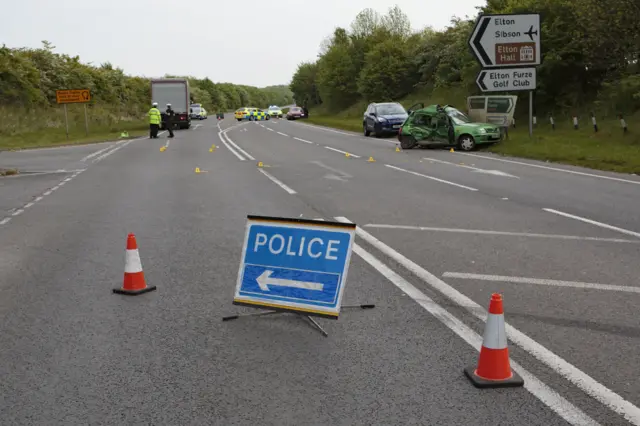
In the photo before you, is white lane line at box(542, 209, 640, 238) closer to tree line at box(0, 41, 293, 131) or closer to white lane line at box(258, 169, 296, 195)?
white lane line at box(258, 169, 296, 195)

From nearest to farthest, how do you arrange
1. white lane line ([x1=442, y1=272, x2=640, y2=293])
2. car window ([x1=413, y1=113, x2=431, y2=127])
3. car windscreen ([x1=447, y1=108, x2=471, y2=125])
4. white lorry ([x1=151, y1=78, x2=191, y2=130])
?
white lane line ([x1=442, y1=272, x2=640, y2=293]) < car windscreen ([x1=447, y1=108, x2=471, y2=125]) < car window ([x1=413, y1=113, x2=431, y2=127]) < white lorry ([x1=151, y1=78, x2=191, y2=130])

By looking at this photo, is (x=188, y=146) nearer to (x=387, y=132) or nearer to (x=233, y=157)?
(x=233, y=157)

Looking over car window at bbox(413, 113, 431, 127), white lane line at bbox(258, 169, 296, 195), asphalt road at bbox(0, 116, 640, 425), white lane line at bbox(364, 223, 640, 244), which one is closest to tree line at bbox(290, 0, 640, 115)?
car window at bbox(413, 113, 431, 127)

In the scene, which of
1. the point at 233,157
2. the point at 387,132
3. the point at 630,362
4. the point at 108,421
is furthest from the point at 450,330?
the point at 387,132

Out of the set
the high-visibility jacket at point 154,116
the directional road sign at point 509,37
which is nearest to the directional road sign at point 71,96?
the high-visibility jacket at point 154,116

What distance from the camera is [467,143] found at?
79.3 ft

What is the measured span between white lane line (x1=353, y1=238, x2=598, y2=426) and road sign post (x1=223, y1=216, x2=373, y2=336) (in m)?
0.56

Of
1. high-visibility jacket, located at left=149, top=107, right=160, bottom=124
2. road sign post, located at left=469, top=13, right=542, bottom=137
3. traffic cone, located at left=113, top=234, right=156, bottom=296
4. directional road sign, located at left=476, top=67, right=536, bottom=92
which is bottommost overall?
traffic cone, located at left=113, top=234, right=156, bottom=296

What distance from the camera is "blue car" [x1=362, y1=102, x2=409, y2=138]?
110 feet

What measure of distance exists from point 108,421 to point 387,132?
30892mm

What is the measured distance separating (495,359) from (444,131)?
845 inches

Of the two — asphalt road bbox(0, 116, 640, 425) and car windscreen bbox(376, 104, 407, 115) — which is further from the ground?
car windscreen bbox(376, 104, 407, 115)

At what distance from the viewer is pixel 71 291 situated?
642 centimetres

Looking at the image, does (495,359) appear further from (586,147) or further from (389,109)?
(389,109)
